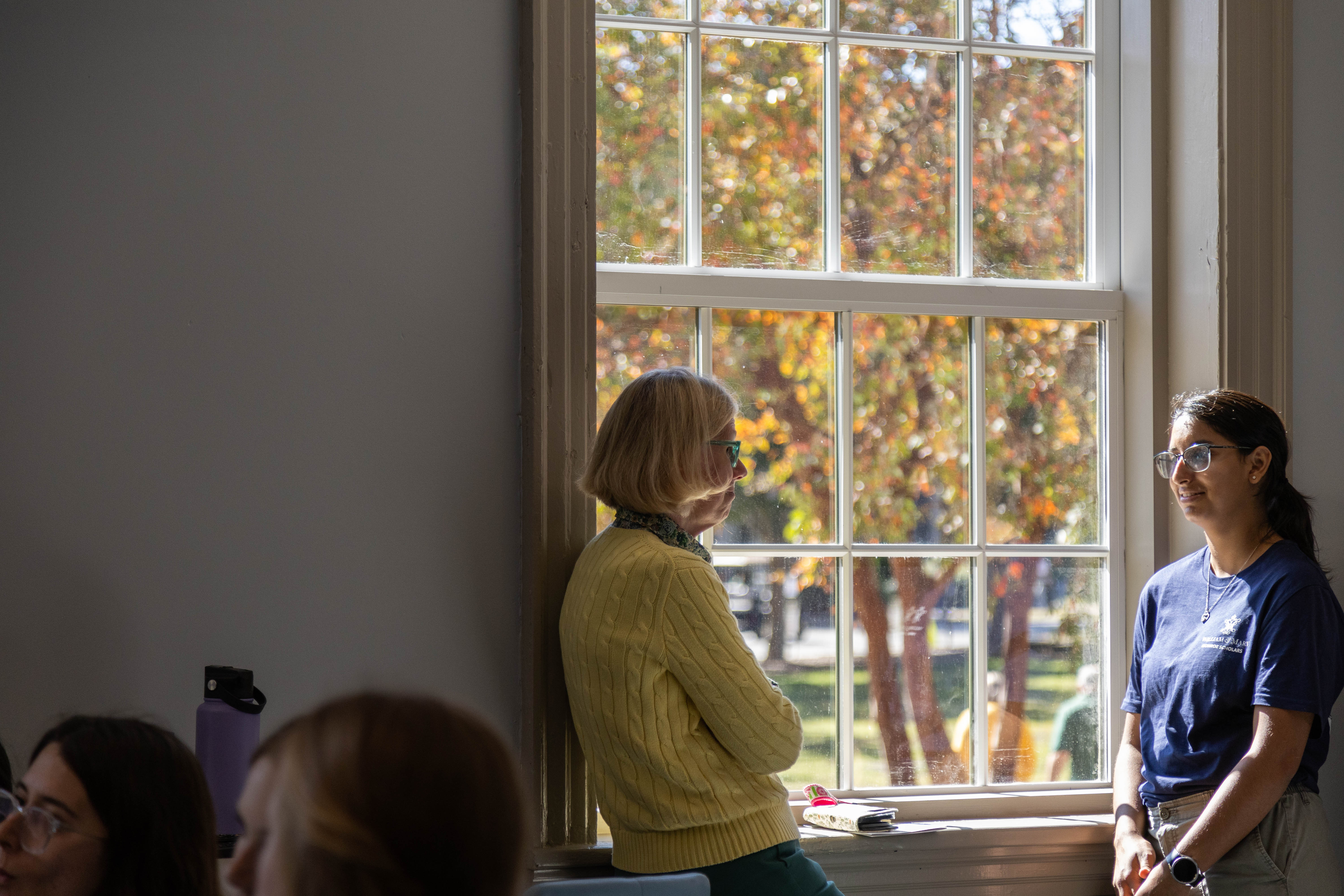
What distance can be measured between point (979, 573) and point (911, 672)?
29 cm

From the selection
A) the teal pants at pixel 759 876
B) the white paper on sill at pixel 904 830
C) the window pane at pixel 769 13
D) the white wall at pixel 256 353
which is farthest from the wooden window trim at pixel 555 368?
the white paper on sill at pixel 904 830

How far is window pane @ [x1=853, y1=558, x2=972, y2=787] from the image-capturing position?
2.58 m

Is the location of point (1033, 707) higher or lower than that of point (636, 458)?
lower

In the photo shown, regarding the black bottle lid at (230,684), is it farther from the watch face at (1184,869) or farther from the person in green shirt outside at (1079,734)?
the person in green shirt outside at (1079,734)

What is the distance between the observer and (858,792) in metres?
2.56

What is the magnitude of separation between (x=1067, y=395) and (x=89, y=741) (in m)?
2.29

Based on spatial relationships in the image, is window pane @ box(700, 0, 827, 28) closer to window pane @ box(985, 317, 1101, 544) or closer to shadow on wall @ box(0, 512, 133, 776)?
window pane @ box(985, 317, 1101, 544)

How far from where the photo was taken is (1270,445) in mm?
2240

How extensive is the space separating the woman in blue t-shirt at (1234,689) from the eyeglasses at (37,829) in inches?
71.8

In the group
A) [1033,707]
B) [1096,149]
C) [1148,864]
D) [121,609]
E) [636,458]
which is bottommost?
[1148,864]

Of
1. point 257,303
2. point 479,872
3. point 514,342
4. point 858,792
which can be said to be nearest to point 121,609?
point 257,303

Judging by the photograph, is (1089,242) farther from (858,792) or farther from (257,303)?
(257,303)

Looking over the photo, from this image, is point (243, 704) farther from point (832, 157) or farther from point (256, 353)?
point (832, 157)

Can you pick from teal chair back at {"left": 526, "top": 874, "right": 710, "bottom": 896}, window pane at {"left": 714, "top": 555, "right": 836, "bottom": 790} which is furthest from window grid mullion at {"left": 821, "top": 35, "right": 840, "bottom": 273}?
teal chair back at {"left": 526, "top": 874, "right": 710, "bottom": 896}
